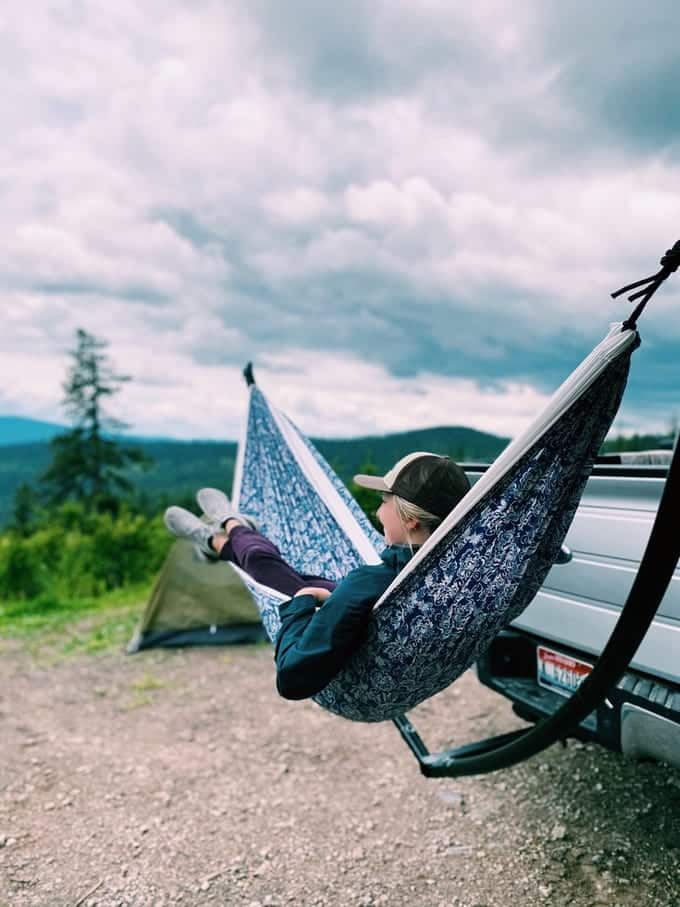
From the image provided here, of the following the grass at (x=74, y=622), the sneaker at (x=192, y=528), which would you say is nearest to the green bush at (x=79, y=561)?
the grass at (x=74, y=622)

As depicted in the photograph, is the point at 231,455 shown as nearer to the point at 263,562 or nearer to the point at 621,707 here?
the point at 263,562

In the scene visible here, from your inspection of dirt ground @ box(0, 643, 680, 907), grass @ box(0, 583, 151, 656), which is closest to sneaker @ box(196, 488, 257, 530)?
dirt ground @ box(0, 643, 680, 907)

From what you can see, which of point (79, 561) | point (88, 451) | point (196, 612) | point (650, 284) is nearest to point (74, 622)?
point (196, 612)

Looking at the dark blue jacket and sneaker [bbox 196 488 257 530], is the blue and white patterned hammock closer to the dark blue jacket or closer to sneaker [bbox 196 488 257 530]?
the dark blue jacket

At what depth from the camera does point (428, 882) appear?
263cm

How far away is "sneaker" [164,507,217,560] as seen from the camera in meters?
2.93

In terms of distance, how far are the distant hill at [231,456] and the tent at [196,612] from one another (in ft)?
1.89

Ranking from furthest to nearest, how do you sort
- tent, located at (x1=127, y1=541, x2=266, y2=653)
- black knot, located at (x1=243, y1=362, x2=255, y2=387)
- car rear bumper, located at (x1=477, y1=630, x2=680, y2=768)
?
tent, located at (x1=127, y1=541, x2=266, y2=653), black knot, located at (x1=243, y1=362, x2=255, y2=387), car rear bumper, located at (x1=477, y1=630, x2=680, y2=768)

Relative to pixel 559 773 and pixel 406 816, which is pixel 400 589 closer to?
pixel 406 816

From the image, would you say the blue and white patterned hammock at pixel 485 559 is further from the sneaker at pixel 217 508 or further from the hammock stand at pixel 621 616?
the sneaker at pixel 217 508

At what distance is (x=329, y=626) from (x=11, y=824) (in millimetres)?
1930

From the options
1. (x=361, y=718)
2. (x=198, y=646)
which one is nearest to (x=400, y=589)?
(x=361, y=718)

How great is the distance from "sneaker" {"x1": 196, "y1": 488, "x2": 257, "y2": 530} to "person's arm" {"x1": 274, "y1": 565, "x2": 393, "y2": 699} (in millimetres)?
977

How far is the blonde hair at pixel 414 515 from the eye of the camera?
208 centimetres
